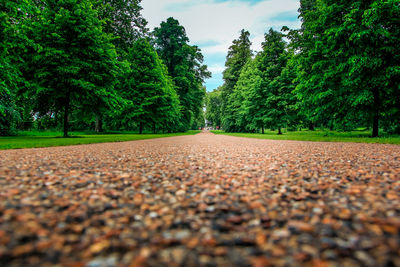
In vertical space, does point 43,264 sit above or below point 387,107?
below

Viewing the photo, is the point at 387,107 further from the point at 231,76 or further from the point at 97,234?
the point at 231,76

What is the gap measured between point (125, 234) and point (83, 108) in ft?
46.5

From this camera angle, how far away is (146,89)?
65.2ft

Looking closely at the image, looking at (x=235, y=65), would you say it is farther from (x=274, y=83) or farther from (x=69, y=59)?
(x=69, y=59)

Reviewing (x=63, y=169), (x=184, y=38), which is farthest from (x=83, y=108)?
(x=184, y=38)

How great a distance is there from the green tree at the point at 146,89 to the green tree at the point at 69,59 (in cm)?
662

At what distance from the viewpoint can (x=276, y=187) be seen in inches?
95.0

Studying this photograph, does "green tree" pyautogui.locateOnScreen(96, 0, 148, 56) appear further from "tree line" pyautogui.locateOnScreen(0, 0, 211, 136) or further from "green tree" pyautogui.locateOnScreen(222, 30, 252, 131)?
"green tree" pyautogui.locateOnScreen(222, 30, 252, 131)

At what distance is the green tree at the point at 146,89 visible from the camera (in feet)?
63.0

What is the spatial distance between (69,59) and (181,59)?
66.3ft

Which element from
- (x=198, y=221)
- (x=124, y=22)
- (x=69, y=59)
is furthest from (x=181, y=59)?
(x=198, y=221)

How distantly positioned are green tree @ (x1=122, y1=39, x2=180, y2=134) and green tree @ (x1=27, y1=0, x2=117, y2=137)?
6.62 metres

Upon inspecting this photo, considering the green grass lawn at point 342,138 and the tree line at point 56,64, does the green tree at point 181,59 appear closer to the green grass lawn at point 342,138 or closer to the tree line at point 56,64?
the tree line at point 56,64

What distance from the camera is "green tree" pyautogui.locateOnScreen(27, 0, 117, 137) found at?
10.6 m
